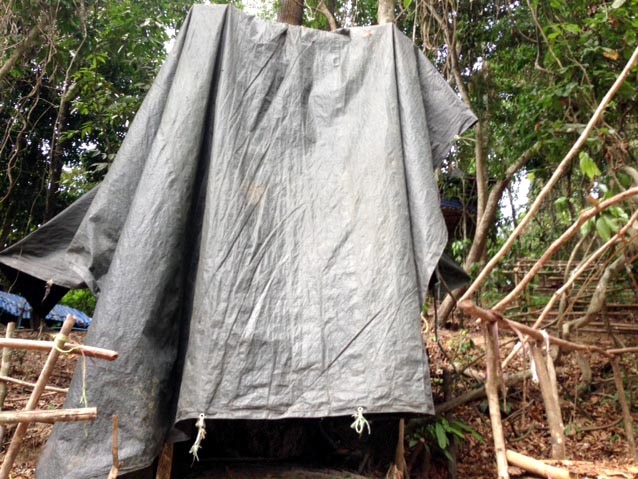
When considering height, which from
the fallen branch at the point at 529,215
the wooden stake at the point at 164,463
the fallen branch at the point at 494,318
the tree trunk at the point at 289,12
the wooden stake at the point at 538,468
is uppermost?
the tree trunk at the point at 289,12

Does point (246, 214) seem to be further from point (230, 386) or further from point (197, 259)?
point (230, 386)

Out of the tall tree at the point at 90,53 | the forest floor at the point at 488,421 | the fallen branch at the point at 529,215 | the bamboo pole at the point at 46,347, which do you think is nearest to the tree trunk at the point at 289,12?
the tall tree at the point at 90,53

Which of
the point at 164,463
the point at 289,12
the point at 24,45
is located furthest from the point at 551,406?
the point at 24,45

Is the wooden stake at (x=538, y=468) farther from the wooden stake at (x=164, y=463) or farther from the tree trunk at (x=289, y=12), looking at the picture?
the tree trunk at (x=289, y=12)

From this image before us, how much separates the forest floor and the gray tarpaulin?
1.26 meters

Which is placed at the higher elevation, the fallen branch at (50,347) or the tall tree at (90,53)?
the tall tree at (90,53)

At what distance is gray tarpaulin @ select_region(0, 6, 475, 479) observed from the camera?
2.45 meters

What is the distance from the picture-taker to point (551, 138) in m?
4.99

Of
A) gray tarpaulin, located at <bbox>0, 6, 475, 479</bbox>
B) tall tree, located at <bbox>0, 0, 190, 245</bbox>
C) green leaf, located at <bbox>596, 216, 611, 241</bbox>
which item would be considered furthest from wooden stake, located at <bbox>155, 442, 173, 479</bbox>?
tall tree, located at <bbox>0, 0, 190, 245</bbox>

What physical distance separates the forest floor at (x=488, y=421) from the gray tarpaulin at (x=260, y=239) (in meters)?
1.26

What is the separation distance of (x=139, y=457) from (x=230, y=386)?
47 centimetres

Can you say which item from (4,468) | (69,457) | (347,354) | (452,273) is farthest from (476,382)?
(4,468)

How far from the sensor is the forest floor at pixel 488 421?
3.95 meters

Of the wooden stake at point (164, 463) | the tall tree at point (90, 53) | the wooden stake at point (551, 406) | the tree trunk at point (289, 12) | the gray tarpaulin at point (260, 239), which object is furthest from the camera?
the tall tree at point (90, 53)
